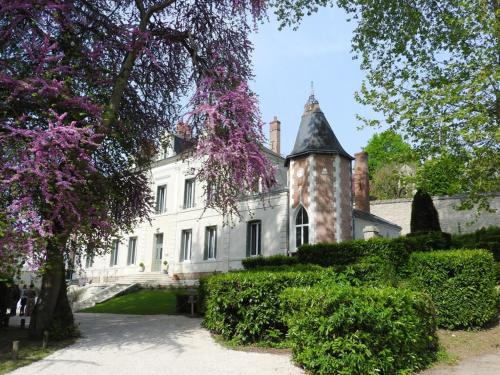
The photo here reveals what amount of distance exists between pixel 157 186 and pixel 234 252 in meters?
8.72

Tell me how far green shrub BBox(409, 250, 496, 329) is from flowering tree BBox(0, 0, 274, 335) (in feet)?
15.9

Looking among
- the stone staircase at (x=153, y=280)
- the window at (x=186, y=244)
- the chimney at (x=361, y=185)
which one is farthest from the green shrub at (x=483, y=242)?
the window at (x=186, y=244)

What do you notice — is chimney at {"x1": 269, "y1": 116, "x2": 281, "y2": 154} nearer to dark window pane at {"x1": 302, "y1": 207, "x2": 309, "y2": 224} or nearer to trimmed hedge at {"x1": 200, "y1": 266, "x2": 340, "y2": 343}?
dark window pane at {"x1": 302, "y1": 207, "x2": 309, "y2": 224}

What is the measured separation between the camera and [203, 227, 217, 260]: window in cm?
2732

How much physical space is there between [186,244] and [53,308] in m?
17.6

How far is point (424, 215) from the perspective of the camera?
19984 millimetres

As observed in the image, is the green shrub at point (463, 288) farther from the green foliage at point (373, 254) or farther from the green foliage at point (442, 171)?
the green foliage at point (442, 171)

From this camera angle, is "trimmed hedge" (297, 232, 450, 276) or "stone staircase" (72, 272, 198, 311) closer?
"trimmed hedge" (297, 232, 450, 276)

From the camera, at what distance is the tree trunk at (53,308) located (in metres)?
11.0

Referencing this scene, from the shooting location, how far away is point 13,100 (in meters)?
10.3

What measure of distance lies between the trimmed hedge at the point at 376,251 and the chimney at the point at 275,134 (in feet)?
59.2

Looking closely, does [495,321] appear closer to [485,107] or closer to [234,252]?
[485,107]

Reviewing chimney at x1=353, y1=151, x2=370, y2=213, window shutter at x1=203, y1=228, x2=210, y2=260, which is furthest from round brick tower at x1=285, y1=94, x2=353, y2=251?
window shutter at x1=203, y1=228, x2=210, y2=260

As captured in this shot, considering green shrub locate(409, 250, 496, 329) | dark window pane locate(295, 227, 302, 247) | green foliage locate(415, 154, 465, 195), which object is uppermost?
green foliage locate(415, 154, 465, 195)
